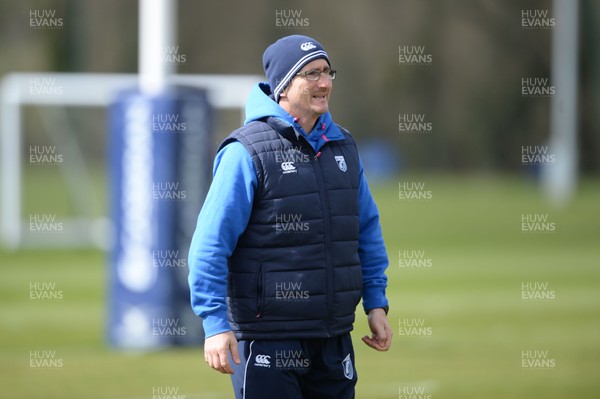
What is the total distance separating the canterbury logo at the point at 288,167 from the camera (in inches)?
202

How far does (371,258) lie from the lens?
18.1ft

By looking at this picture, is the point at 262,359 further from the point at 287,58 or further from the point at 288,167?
A: the point at 287,58

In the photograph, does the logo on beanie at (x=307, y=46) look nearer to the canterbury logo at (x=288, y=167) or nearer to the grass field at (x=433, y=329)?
the canterbury logo at (x=288, y=167)

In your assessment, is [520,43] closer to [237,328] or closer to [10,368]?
[10,368]

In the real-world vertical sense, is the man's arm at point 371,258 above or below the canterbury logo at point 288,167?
below

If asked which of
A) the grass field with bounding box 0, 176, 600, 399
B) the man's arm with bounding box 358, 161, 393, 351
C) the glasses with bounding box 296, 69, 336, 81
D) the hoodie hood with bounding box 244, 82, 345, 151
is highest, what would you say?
the glasses with bounding box 296, 69, 336, 81

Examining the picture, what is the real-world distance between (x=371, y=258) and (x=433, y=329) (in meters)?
7.43

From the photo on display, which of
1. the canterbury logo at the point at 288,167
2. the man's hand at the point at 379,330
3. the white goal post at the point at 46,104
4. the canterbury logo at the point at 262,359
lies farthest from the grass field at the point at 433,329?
the canterbury logo at the point at 288,167

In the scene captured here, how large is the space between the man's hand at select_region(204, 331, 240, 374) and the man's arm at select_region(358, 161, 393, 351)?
79 centimetres

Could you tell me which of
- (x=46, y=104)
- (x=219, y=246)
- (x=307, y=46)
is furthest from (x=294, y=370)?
(x=46, y=104)

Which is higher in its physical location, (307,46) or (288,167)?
(307,46)

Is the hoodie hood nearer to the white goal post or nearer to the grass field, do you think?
the grass field

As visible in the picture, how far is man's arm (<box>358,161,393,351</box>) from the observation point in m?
5.49

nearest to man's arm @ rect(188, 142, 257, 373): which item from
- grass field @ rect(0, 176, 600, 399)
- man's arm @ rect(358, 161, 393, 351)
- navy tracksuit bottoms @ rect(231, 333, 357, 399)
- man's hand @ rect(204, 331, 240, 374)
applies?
man's hand @ rect(204, 331, 240, 374)
